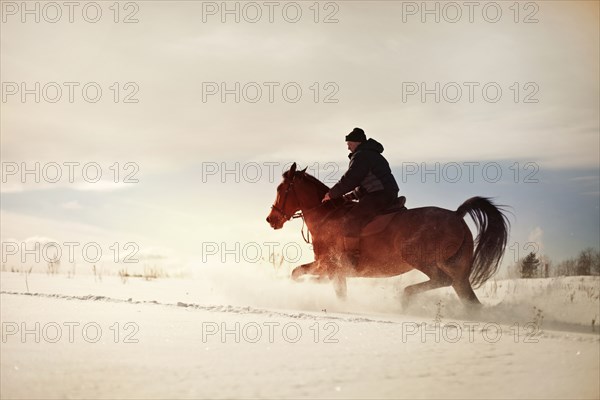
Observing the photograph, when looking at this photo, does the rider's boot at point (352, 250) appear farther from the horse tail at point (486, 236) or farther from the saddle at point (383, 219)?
the horse tail at point (486, 236)

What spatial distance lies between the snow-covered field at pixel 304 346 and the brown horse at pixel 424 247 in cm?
29

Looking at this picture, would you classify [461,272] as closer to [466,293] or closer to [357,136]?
[466,293]

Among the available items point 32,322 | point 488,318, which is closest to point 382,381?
point 488,318

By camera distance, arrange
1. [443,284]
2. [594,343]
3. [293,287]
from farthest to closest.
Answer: [293,287] → [443,284] → [594,343]

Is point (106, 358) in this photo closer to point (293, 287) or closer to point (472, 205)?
point (293, 287)

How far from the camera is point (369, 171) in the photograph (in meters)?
8.08

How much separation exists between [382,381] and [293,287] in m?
4.59

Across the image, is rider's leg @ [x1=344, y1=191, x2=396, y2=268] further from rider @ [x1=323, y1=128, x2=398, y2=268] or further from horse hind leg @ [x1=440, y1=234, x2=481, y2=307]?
horse hind leg @ [x1=440, y1=234, x2=481, y2=307]

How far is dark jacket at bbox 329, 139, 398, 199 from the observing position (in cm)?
805

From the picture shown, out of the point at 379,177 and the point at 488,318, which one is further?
the point at 379,177

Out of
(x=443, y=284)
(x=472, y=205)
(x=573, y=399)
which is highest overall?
(x=472, y=205)

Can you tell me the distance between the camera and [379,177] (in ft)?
26.6

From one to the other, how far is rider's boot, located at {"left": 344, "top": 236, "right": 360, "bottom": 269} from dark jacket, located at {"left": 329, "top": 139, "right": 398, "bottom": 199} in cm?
70

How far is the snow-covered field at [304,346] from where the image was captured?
4.00 m
